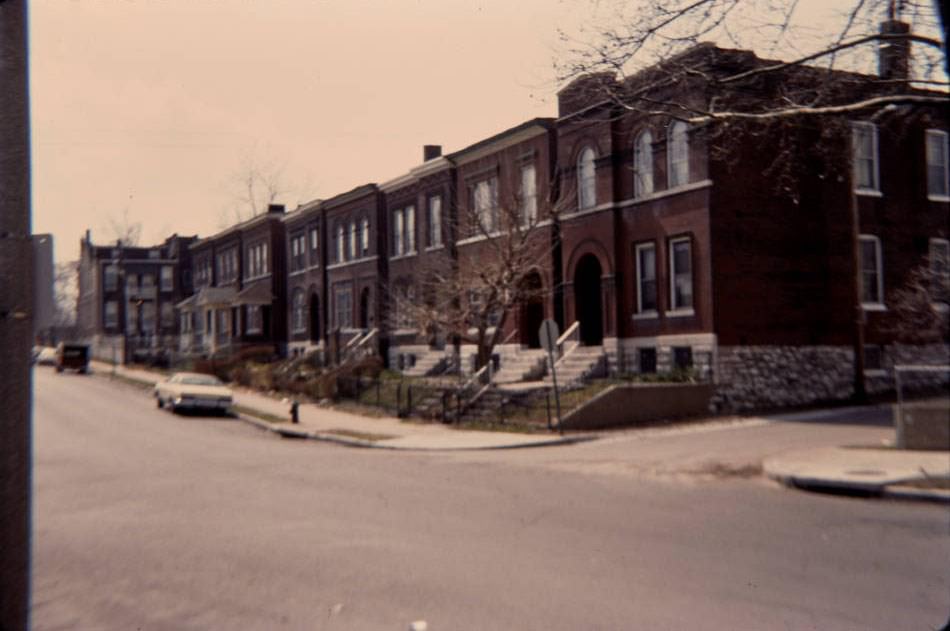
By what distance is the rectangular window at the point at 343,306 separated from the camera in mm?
45312

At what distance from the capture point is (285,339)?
5428 cm

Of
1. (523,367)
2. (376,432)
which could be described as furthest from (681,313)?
(376,432)

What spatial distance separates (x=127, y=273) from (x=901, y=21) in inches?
3122

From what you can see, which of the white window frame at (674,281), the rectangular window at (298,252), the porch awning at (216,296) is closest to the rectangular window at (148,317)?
the porch awning at (216,296)

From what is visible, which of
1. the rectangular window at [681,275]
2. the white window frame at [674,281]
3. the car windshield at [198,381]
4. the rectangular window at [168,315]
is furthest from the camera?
the rectangular window at [168,315]

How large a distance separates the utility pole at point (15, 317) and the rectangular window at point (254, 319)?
51.4 m

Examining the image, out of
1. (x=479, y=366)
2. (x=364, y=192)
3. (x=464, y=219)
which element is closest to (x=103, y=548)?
(x=479, y=366)

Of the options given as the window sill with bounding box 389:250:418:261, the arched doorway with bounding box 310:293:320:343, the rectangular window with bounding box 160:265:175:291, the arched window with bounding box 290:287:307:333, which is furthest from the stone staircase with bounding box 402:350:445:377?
the rectangular window with bounding box 160:265:175:291

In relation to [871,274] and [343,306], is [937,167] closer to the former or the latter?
[871,274]

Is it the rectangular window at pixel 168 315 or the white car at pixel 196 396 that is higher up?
the rectangular window at pixel 168 315

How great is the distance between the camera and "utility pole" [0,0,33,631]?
193 inches

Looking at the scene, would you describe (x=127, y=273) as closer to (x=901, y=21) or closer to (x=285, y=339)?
(x=285, y=339)

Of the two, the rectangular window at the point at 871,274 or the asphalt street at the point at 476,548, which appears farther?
the rectangular window at the point at 871,274

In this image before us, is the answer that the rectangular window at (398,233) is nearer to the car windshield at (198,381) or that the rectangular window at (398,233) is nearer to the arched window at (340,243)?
the arched window at (340,243)
